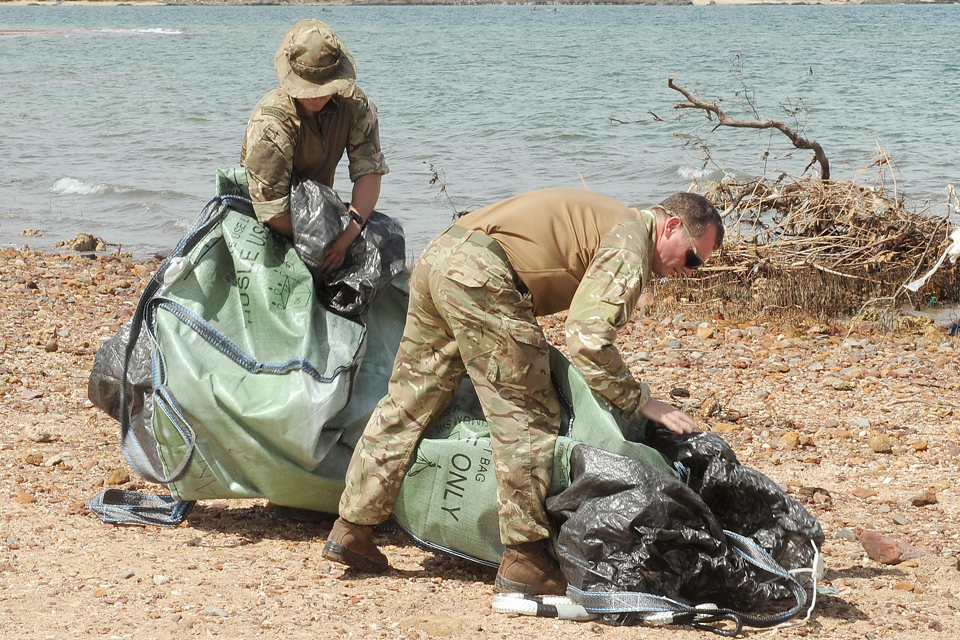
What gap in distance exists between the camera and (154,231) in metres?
13.0

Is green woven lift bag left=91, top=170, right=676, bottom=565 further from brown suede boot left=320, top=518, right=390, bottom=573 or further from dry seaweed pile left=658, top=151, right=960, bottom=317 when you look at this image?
dry seaweed pile left=658, top=151, right=960, bottom=317

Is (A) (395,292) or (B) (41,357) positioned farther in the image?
(B) (41,357)

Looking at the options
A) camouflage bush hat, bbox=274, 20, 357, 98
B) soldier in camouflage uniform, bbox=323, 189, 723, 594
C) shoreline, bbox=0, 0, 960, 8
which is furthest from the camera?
shoreline, bbox=0, 0, 960, 8

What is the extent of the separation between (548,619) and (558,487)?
0.47 metres

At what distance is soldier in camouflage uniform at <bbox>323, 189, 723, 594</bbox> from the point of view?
3730 millimetres

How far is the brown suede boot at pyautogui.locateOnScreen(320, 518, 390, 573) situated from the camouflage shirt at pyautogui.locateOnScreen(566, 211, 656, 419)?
1.07m

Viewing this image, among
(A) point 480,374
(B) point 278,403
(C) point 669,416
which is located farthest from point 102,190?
(C) point 669,416

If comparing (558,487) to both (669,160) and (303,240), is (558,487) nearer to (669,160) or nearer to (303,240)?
(303,240)

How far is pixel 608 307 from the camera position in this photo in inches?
142

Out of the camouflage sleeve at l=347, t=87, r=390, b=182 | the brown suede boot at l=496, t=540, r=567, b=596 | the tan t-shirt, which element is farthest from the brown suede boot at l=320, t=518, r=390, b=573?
the camouflage sleeve at l=347, t=87, r=390, b=182

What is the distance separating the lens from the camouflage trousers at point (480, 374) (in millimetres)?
3770

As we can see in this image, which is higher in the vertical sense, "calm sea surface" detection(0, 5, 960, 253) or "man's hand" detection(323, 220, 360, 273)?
"man's hand" detection(323, 220, 360, 273)

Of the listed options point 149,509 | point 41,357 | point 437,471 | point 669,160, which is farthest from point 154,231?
point 437,471

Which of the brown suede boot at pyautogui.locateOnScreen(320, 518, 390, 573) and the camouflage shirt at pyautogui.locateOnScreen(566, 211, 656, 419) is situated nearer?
the camouflage shirt at pyautogui.locateOnScreen(566, 211, 656, 419)
